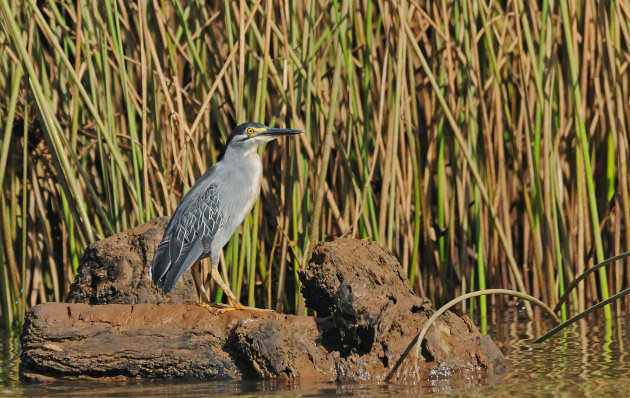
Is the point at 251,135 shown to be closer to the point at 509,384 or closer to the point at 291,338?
the point at 291,338

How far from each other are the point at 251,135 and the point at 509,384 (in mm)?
2225

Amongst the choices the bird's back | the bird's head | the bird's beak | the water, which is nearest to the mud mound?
the bird's back

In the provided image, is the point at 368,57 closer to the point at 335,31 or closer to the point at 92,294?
the point at 335,31

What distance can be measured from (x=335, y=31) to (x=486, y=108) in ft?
3.82

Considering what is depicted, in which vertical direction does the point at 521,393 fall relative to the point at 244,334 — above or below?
below

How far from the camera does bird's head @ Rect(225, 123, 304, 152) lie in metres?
4.87

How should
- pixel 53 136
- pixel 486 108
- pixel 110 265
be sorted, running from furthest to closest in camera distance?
pixel 486 108 < pixel 53 136 < pixel 110 265

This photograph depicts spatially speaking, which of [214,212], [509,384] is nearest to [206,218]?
[214,212]

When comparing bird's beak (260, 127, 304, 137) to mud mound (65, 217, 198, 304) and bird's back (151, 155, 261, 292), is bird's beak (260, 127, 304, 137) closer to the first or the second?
bird's back (151, 155, 261, 292)

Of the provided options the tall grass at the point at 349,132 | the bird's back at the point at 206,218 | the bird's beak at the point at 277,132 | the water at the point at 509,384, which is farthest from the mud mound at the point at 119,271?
the bird's beak at the point at 277,132

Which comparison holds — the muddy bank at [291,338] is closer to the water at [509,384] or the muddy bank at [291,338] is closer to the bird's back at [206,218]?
the water at [509,384]

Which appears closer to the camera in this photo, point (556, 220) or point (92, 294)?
point (92, 294)

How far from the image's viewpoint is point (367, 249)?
383cm

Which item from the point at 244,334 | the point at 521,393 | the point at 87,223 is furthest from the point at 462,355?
the point at 87,223
